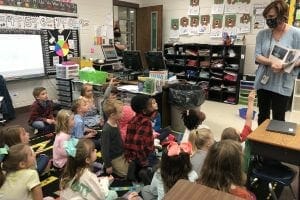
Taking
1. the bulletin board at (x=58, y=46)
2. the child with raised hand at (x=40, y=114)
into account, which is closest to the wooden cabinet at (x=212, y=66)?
the bulletin board at (x=58, y=46)

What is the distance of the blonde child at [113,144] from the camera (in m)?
2.43

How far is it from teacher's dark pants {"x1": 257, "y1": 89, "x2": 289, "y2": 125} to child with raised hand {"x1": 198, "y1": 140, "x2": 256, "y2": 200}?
1.15 m

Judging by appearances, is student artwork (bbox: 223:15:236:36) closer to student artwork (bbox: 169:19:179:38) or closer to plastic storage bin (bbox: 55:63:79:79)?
student artwork (bbox: 169:19:179:38)

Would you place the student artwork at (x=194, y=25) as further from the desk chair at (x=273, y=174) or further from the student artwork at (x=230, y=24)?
the desk chair at (x=273, y=174)

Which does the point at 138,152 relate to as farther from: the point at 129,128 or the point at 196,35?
the point at 196,35

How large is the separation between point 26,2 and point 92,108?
2270 mm

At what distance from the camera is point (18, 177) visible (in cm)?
162

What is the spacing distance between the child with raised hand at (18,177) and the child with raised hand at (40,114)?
2.09 metres

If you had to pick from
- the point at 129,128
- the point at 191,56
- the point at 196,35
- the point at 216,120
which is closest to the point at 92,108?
the point at 129,128

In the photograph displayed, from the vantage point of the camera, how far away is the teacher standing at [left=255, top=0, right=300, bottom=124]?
2.17m

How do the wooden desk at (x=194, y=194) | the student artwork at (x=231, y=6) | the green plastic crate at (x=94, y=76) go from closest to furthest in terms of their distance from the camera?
1. the wooden desk at (x=194, y=194)
2. the green plastic crate at (x=94, y=76)
3. the student artwork at (x=231, y=6)

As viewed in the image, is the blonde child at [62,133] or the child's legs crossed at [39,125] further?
the child's legs crossed at [39,125]

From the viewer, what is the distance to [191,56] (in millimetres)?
6266

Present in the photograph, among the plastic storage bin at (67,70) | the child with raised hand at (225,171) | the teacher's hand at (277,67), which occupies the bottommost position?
the child with raised hand at (225,171)
